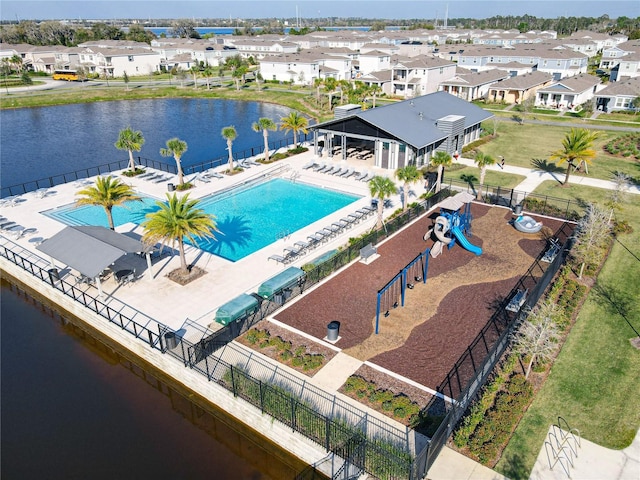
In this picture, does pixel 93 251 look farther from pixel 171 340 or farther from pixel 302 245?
pixel 302 245

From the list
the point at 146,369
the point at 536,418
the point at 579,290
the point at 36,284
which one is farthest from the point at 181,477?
the point at 579,290

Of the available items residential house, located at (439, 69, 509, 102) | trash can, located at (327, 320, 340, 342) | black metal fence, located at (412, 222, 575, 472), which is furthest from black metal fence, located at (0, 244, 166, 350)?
residential house, located at (439, 69, 509, 102)

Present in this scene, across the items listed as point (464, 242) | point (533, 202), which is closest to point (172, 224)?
point (464, 242)

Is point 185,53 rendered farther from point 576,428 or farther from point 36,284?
point 576,428

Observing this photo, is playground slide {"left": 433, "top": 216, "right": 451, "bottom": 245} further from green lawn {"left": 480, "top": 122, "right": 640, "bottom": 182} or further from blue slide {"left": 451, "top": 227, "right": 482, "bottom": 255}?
green lawn {"left": 480, "top": 122, "right": 640, "bottom": 182}

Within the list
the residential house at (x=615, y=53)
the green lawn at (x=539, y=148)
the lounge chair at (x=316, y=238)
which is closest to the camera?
A: the lounge chair at (x=316, y=238)

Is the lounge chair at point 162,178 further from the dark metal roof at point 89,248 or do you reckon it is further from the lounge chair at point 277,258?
the lounge chair at point 277,258

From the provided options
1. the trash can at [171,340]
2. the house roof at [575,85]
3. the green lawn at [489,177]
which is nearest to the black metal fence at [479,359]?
the trash can at [171,340]

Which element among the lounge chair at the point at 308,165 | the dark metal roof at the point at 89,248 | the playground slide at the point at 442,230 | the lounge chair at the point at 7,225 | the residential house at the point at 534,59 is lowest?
the lounge chair at the point at 7,225
